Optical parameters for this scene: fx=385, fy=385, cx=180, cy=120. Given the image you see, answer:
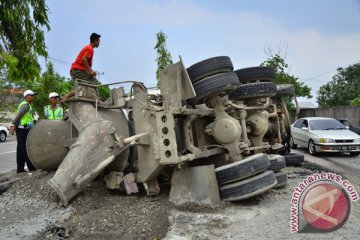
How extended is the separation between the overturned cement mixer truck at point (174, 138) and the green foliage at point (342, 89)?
35.3 meters

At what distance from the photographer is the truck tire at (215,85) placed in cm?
517

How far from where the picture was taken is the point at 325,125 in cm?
1380

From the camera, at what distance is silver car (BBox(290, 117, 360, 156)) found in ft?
40.9

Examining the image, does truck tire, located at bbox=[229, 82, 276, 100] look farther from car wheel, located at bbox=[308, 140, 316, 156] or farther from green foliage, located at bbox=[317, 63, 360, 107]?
green foliage, located at bbox=[317, 63, 360, 107]

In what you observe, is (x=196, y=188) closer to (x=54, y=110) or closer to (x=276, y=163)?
(x=276, y=163)

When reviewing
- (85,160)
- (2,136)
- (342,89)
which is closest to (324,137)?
(85,160)

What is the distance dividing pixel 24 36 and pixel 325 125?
1070cm

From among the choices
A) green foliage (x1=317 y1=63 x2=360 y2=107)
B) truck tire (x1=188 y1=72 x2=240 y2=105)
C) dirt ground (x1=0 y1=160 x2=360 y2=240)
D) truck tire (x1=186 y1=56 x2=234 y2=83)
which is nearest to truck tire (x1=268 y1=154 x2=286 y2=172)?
dirt ground (x1=0 y1=160 x2=360 y2=240)

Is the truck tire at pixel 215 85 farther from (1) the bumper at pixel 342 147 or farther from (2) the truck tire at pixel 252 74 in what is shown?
(1) the bumper at pixel 342 147

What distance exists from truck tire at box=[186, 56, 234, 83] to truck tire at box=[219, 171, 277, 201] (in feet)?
4.93

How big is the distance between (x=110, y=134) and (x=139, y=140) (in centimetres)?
43

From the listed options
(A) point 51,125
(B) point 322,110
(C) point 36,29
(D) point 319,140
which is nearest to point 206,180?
(A) point 51,125

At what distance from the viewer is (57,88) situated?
22.6 meters

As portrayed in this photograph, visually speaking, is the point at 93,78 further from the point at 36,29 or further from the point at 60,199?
the point at 60,199
